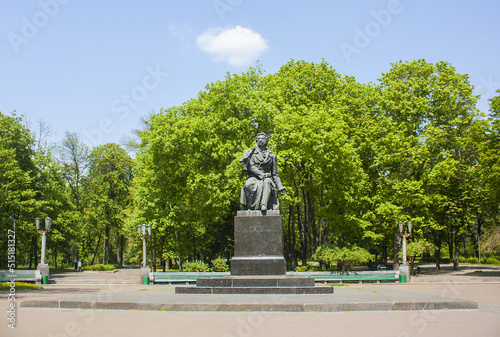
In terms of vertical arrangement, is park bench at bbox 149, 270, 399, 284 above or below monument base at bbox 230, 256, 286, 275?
below

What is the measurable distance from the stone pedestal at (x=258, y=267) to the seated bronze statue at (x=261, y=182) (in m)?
0.37

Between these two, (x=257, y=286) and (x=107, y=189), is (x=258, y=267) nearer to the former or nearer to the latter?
(x=257, y=286)

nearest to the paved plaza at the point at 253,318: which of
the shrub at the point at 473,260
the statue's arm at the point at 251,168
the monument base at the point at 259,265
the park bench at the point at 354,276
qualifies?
the monument base at the point at 259,265

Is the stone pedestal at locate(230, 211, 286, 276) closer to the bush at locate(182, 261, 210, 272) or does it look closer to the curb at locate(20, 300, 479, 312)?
the curb at locate(20, 300, 479, 312)

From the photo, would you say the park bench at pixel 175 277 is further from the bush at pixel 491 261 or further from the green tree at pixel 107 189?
the bush at pixel 491 261

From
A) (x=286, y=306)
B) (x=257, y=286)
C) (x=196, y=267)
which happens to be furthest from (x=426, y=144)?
(x=286, y=306)

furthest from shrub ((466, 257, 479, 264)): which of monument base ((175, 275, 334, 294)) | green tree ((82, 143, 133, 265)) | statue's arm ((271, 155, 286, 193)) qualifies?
monument base ((175, 275, 334, 294))

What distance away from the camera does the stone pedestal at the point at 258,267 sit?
38.5 feet

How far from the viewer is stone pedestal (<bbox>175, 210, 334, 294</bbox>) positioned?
38.5 feet

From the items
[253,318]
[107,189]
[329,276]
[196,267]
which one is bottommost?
[329,276]

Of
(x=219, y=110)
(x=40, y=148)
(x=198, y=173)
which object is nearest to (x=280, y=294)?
(x=198, y=173)

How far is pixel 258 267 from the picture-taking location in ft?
42.7

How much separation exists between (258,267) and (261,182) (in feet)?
8.67

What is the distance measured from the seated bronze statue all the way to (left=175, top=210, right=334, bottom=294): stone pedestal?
37 cm
